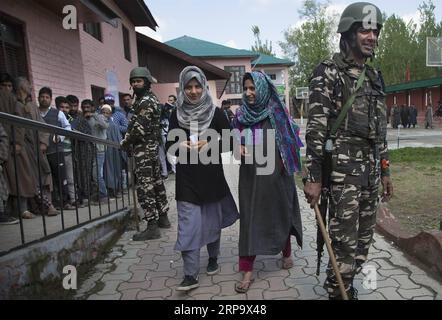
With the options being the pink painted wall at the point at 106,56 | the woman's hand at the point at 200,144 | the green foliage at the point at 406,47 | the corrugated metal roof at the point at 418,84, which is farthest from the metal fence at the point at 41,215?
the green foliage at the point at 406,47

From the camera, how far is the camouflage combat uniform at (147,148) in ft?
14.0

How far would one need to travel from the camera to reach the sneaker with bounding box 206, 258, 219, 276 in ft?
11.4

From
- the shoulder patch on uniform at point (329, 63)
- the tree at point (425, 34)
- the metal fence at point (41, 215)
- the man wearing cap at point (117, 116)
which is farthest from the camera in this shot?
the tree at point (425, 34)

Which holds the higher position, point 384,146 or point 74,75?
point 74,75

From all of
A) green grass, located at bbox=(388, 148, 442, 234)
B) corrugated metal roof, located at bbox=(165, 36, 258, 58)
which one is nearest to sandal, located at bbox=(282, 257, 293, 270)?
→ green grass, located at bbox=(388, 148, 442, 234)

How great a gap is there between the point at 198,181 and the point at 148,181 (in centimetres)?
149

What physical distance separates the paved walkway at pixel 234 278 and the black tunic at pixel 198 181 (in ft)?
2.49

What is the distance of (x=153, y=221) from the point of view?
4.59 metres

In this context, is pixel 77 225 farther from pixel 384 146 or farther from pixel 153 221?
pixel 384 146

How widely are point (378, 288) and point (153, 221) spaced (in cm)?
261

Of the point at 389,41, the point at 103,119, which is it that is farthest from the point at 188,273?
the point at 389,41

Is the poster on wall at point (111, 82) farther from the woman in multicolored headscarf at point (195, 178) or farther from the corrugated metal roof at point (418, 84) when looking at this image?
the corrugated metal roof at point (418, 84)

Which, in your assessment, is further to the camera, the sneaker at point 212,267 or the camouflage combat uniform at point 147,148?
the camouflage combat uniform at point 147,148
